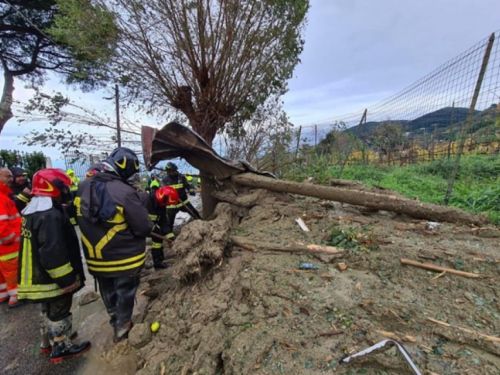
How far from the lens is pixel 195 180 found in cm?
706

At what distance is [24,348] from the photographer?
277 cm

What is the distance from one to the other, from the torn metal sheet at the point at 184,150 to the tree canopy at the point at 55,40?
84.1 inches

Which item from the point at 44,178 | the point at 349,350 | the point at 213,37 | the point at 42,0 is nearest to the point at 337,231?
the point at 349,350

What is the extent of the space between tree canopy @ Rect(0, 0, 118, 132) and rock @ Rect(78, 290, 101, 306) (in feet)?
14.5

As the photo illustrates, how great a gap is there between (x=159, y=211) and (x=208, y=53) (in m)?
3.37

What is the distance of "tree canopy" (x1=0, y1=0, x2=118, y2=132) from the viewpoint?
15.8ft

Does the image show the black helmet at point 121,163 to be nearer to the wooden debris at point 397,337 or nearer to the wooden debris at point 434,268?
the wooden debris at point 397,337

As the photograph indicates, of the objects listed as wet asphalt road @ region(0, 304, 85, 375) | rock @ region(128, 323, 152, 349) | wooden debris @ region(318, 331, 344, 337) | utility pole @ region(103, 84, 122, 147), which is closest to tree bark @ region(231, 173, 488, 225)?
wooden debris @ region(318, 331, 344, 337)

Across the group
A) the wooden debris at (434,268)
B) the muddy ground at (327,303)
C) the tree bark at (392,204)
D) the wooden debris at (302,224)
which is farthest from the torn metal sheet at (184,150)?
the wooden debris at (434,268)

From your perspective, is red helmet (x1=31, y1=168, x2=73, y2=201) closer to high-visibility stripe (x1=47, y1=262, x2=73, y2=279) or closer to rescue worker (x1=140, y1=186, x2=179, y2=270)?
high-visibility stripe (x1=47, y1=262, x2=73, y2=279)

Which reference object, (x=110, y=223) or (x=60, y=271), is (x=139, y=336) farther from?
(x=110, y=223)

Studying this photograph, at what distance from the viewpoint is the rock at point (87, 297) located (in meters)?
3.52

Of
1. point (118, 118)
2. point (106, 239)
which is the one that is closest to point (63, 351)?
point (106, 239)

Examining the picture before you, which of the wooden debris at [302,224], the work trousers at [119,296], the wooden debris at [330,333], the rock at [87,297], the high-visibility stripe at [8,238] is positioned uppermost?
the wooden debris at [302,224]
